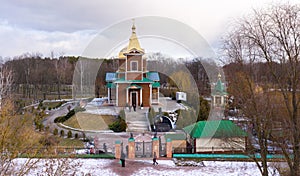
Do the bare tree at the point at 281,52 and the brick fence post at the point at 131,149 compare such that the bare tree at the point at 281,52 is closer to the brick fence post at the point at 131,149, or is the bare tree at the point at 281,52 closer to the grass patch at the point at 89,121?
the brick fence post at the point at 131,149

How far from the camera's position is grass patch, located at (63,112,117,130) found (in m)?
16.2

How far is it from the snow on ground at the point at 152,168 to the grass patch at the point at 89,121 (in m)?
5.53

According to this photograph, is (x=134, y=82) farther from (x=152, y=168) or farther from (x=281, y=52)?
(x=281, y=52)

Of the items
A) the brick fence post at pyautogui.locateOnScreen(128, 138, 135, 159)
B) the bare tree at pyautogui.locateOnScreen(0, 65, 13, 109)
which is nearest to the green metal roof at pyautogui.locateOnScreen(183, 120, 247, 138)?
the brick fence post at pyautogui.locateOnScreen(128, 138, 135, 159)

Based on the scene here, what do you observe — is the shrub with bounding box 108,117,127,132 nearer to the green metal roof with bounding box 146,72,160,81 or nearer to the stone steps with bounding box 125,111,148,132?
the stone steps with bounding box 125,111,148,132

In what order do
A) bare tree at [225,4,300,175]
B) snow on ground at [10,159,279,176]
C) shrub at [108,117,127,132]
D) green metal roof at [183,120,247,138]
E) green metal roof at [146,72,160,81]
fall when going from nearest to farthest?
bare tree at [225,4,300,175]
snow on ground at [10,159,279,176]
green metal roof at [183,120,247,138]
shrub at [108,117,127,132]
green metal roof at [146,72,160,81]

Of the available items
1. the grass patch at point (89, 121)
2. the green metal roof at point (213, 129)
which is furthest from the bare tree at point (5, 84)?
the green metal roof at point (213, 129)

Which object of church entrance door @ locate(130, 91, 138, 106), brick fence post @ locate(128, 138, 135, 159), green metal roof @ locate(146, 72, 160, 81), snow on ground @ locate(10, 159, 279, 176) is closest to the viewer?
snow on ground @ locate(10, 159, 279, 176)

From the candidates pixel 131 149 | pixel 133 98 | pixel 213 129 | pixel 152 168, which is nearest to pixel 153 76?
pixel 133 98

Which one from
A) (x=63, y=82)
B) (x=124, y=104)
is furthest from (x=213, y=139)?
(x=63, y=82)

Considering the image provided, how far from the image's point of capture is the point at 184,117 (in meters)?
16.3

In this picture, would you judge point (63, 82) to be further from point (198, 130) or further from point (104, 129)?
point (198, 130)

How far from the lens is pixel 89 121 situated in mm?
17016

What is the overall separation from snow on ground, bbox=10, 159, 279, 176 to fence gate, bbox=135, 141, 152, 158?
1.41ft
